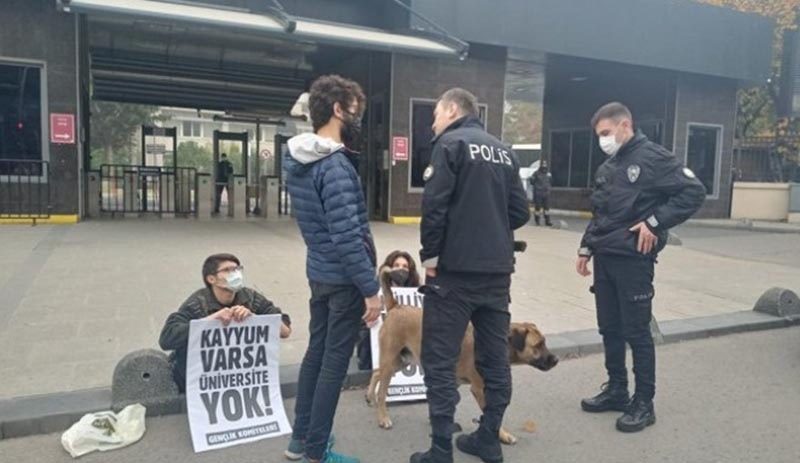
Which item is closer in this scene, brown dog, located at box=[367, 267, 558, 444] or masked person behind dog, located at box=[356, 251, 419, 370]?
brown dog, located at box=[367, 267, 558, 444]

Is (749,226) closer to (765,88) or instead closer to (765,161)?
(765,88)

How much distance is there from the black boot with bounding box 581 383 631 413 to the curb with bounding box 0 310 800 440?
3.74 ft

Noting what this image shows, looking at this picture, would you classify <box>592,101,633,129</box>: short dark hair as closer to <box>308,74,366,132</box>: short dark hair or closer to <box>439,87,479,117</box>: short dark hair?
<box>439,87,479,117</box>: short dark hair

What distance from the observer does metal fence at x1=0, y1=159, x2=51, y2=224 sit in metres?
12.3

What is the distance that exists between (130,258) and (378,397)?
6.13 m

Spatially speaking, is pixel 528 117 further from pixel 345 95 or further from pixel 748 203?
pixel 345 95

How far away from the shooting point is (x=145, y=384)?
3961 mm

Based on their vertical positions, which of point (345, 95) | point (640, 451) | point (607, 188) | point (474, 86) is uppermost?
point (474, 86)

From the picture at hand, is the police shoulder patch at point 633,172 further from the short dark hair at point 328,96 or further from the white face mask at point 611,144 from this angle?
the short dark hair at point 328,96

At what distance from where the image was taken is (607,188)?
4152 mm

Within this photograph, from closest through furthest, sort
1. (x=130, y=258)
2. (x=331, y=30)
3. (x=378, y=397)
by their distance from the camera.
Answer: (x=378, y=397)
(x=130, y=258)
(x=331, y=30)

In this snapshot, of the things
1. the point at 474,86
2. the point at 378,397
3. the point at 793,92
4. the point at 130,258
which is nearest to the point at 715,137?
the point at 793,92

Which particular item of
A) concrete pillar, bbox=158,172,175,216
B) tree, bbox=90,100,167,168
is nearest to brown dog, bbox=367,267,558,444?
concrete pillar, bbox=158,172,175,216

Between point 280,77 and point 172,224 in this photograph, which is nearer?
point 172,224
